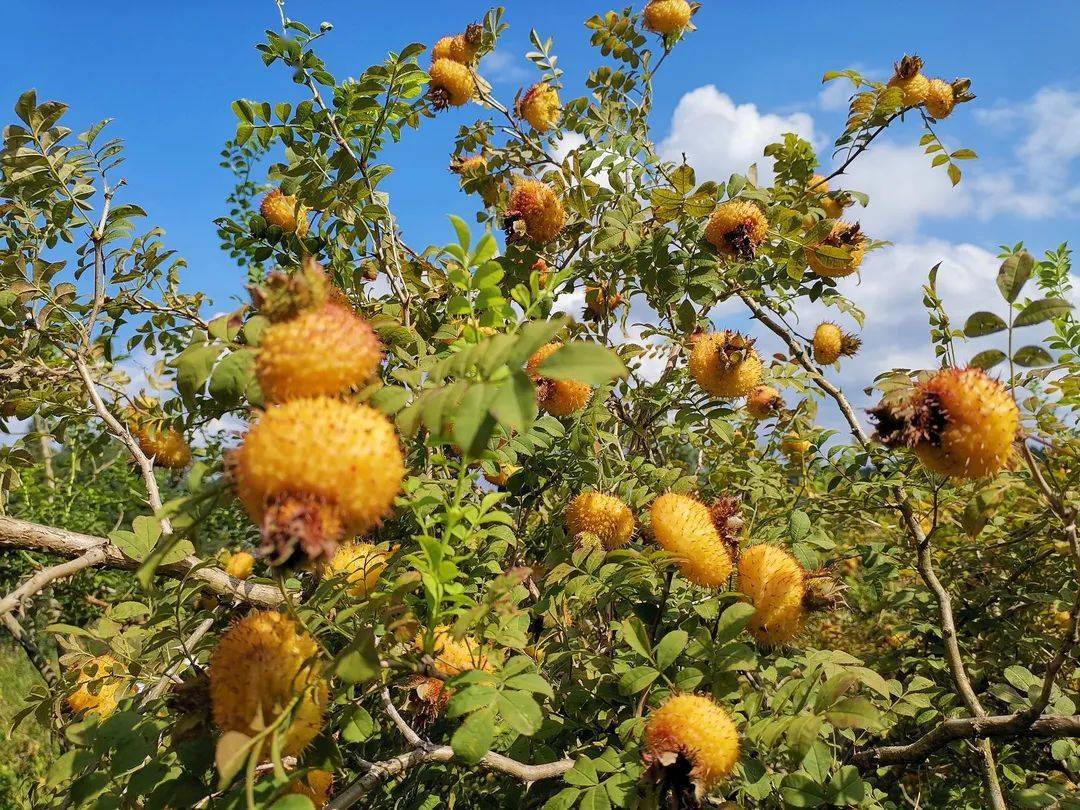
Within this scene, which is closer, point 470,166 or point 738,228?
point 738,228

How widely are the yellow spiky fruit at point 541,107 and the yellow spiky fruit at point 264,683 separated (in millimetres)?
2775

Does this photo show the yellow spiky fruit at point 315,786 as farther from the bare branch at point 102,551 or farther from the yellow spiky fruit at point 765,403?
the yellow spiky fruit at point 765,403

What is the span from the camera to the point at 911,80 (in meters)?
3.10

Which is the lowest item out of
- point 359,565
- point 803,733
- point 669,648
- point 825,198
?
point 803,733

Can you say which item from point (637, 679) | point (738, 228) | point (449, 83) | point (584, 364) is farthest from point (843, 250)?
point (449, 83)

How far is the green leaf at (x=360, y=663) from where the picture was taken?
1.01m

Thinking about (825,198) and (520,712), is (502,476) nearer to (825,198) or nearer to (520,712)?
(520,712)

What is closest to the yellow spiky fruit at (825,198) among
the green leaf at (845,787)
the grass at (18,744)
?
the green leaf at (845,787)

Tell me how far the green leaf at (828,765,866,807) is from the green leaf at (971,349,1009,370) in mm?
897

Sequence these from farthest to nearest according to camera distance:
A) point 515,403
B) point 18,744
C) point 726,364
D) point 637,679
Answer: point 18,744 < point 726,364 < point 637,679 < point 515,403

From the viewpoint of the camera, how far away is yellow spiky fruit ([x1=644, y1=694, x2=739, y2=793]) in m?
1.41

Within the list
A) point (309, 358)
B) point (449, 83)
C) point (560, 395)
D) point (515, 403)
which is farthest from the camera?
point (449, 83)

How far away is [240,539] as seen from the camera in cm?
411

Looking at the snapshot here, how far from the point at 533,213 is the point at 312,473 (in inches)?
65.6
